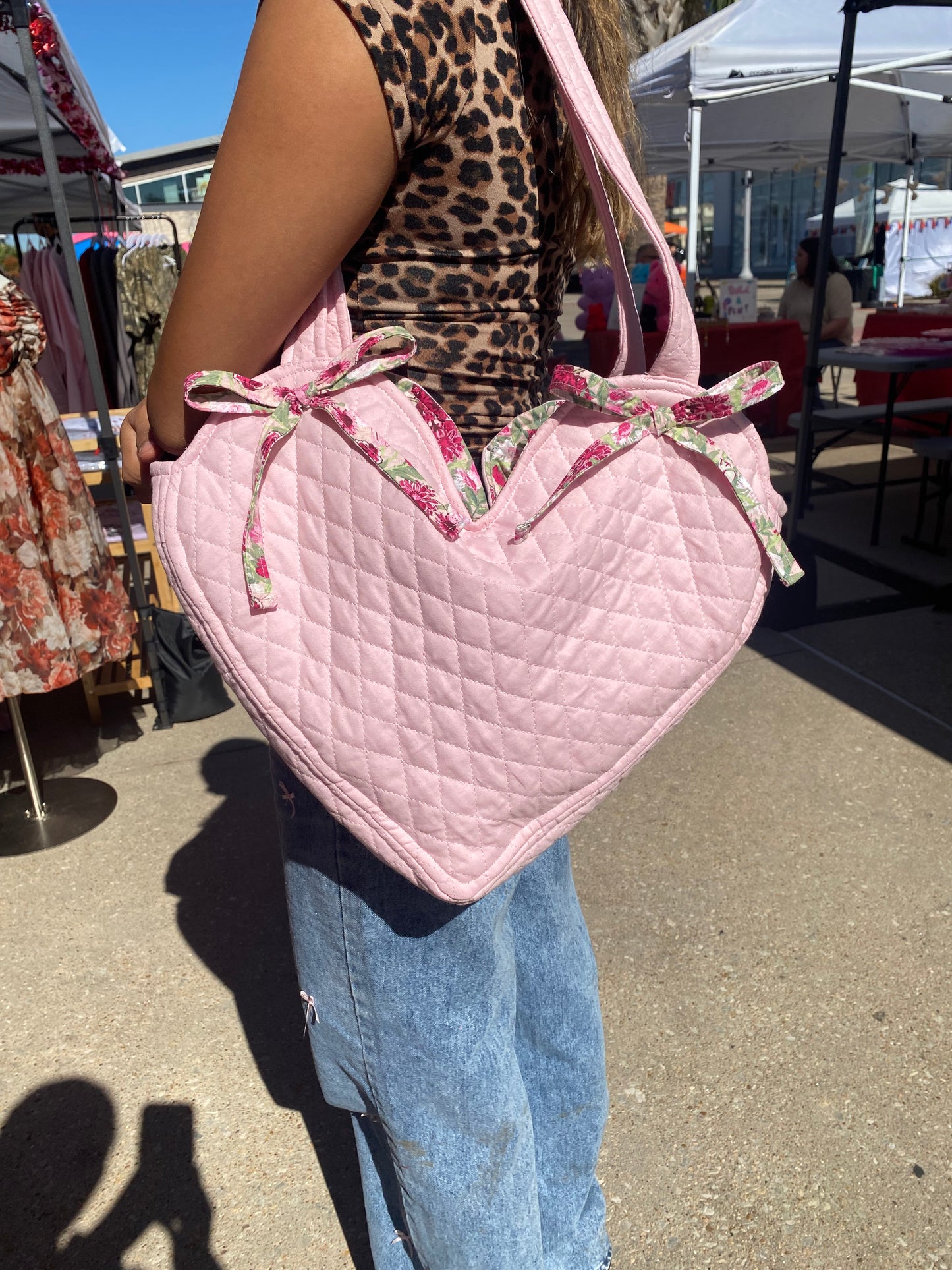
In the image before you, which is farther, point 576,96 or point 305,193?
point 576,96

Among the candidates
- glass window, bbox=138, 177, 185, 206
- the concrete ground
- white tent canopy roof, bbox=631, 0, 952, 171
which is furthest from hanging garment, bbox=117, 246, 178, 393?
glass window, bbox=138, 177, 185, 206

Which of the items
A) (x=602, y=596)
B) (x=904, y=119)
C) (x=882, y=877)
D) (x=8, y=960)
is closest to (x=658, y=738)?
(x=602, y=596)

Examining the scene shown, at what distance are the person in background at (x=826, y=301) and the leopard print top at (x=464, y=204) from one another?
26.2 ft

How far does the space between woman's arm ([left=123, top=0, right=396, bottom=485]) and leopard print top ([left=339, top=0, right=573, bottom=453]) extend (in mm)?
28

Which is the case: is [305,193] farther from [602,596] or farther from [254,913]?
[254,913]

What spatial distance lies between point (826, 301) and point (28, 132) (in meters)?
6.21

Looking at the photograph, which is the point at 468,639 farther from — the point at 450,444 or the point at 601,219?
the point at 601,219

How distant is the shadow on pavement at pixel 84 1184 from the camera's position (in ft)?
5.49

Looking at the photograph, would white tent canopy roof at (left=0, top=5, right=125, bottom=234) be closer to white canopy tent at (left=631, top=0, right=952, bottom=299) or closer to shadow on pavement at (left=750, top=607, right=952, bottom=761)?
white canopy tent at (left=631, top=0, right=952, bottom=299)

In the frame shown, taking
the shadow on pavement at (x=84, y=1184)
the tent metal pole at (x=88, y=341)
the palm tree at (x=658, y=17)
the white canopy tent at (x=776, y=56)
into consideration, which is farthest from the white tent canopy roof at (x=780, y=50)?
the palm tree at (x=658, y=17)

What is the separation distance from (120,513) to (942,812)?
3.01 meters

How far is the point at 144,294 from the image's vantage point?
455 centimetres

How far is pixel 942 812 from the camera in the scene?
2816mm

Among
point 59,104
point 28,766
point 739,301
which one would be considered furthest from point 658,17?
point 28,766
